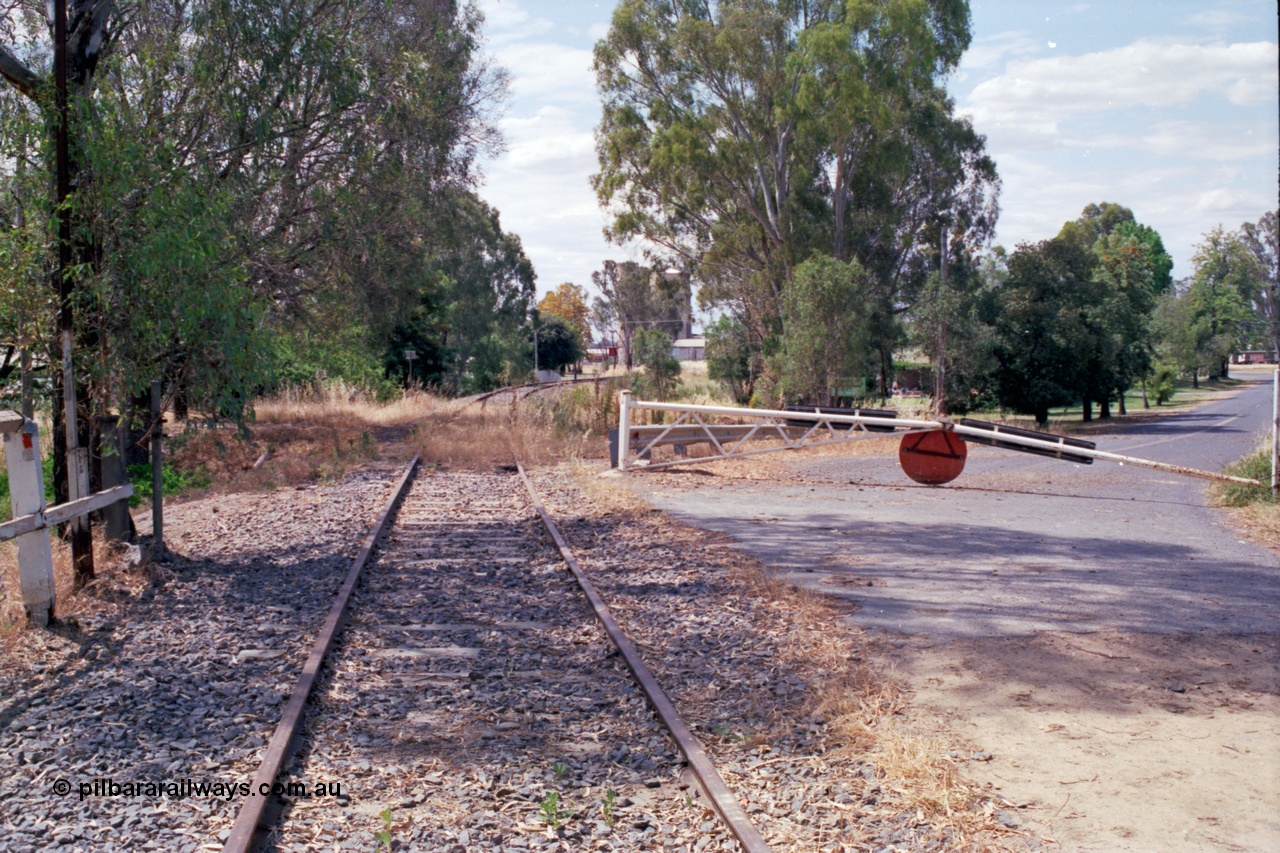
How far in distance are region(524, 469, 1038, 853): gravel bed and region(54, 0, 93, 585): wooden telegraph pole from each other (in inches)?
172

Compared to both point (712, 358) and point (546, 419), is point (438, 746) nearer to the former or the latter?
point (546, 419)

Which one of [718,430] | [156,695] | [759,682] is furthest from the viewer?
[718,430]

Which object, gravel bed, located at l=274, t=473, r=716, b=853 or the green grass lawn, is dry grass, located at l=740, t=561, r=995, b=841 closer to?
gravel bed, located at l=274, t=473, r=716, b=853

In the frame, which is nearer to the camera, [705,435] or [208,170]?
[208,170]

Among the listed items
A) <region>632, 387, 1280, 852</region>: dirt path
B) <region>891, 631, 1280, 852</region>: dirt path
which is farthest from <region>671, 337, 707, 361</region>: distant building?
<region>891, 631, 1280, 852</region>: dirt path

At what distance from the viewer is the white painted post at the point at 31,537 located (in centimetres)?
721

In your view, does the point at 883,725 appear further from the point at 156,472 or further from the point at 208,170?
the point at 208,170

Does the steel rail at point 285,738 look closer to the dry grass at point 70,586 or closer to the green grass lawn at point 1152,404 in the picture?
the dry grass at point 70,586

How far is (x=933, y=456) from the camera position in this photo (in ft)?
55.1

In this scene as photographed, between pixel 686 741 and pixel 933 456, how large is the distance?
1264 centimetres

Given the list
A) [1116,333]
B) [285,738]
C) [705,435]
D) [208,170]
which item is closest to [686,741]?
[285,738]

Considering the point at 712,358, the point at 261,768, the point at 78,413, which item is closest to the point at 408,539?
the point at 78,413

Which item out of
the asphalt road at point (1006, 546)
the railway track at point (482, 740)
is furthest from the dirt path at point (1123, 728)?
the railway track at point (482, 740)

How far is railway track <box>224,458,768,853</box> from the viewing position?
168 inches
